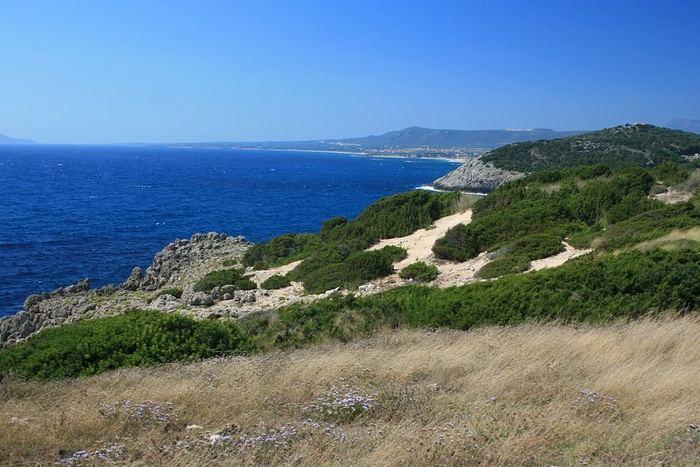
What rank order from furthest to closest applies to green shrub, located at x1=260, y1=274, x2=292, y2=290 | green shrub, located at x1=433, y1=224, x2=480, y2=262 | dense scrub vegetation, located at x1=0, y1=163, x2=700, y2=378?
green shrub, located at x1=260, y1=274, x2=292, y2=290
green shrub, located at x1=433, y1=224, x2=480, y2=262
dense scrub vegetation, located at x1=0, y1=163, x2=700, y2=378

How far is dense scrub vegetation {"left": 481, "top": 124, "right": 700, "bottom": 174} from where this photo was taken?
86562mm

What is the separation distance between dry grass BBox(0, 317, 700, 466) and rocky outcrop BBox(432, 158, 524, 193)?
8393 cm

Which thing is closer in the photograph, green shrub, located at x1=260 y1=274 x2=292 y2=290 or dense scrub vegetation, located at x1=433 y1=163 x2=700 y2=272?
dense scrub vegetation, located at x1=433 y1=163 x2=700 y2=272

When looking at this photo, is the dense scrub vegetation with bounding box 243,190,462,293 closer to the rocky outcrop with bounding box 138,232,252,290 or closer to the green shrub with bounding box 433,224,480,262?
the green shrub with bounding box 433,224,480,262

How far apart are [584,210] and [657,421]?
18.7 metres

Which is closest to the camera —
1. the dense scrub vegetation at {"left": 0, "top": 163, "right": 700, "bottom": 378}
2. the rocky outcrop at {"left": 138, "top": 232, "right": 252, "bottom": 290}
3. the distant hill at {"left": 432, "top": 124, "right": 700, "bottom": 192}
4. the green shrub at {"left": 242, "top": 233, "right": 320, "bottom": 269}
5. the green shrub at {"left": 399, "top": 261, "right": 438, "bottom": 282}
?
the dense scrub vegetation at {"left": 0, "top": 163, "right": 700, "bottom": 378}

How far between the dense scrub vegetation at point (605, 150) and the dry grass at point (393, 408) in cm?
8514

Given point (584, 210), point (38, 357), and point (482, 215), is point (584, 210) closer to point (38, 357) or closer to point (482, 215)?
point (482, 215)

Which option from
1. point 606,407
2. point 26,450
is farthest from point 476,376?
point 26,450

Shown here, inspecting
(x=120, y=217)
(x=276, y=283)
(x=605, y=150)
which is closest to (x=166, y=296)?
(x=276, y=283)

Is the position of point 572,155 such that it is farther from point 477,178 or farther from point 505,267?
point 505,267

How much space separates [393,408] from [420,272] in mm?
13829

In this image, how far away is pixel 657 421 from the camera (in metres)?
4.91

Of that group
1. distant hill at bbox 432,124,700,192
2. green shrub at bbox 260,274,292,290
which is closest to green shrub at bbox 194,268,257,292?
green shrub at bbox 260,274,292,290
